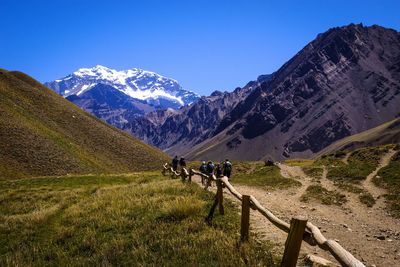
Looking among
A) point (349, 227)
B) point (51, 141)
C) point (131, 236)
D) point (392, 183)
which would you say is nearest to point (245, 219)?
point (131, 236)

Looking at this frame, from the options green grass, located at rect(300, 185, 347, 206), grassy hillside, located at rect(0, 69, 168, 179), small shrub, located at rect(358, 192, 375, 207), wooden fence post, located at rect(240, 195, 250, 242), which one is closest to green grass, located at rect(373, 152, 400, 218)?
small shrub, located at rect(358, 192, 375, 207)

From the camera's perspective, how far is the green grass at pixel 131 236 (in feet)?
35.3

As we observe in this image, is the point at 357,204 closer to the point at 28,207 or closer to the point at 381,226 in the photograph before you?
the point at 381,226

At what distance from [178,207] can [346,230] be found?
288 inches

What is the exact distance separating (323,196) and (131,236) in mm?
16879

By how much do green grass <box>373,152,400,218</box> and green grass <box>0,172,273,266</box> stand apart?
957cm

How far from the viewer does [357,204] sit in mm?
23453

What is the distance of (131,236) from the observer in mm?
13672

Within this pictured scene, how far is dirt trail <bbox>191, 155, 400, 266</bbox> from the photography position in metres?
12.2

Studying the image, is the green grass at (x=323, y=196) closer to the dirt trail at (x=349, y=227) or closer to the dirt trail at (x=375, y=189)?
the dirt trail at (x=349, y=227)

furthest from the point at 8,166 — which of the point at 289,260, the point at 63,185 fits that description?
the point at 289,260

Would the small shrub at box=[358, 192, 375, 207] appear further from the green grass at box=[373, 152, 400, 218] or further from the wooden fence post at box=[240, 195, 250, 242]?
the wooden fence post at box=[240, 195, 250, 242]

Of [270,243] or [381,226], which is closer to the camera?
[270,243]

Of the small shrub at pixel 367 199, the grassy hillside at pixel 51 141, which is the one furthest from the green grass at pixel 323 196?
the grassy hillside at pixel 51 141
